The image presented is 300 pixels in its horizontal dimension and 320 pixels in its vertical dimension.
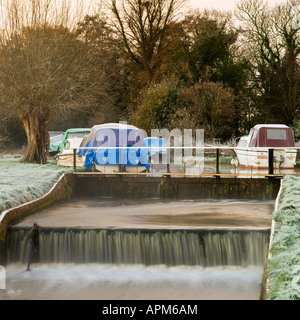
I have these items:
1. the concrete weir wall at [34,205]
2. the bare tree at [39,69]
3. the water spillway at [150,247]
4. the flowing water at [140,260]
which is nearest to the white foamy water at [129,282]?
the flowing water at [140,260]

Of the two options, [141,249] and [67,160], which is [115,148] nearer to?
[67,160]

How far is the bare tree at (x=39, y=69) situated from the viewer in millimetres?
23812

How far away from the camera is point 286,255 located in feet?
30.5

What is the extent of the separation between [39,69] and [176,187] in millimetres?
8189

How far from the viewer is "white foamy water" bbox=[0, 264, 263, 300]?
10859 millimetres

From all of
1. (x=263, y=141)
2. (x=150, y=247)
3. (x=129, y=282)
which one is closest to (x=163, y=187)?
(x=263, y=141)

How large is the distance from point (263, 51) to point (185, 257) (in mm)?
28029

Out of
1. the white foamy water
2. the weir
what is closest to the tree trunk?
the weir

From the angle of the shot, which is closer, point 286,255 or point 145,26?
point 286,255

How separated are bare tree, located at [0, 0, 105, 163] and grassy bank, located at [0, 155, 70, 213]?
9.73 ft

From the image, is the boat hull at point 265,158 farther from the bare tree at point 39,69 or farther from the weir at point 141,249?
the bare tree at point 39,69

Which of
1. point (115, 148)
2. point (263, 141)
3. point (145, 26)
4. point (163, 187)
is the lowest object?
point (163, 187)

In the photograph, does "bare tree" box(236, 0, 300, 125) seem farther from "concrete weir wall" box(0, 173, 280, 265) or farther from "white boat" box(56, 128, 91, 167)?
"concrete weir wall" box(0, 173, 280, 265)

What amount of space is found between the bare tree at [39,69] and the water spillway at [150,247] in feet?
37.2
